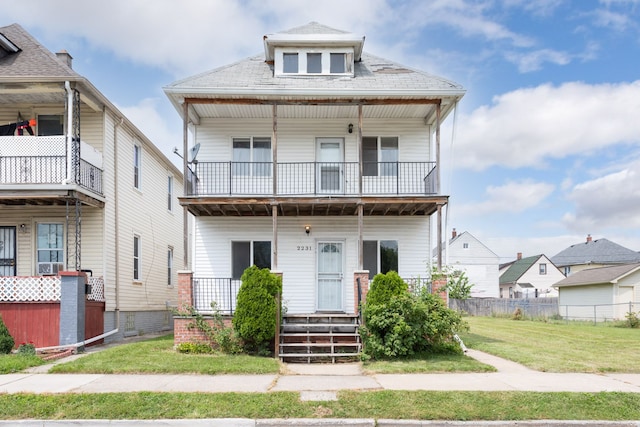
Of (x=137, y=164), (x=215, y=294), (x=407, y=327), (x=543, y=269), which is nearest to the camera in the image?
(x=407, y=327)

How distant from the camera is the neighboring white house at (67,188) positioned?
44.3 ft

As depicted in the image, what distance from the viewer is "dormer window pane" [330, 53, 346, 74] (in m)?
16.1

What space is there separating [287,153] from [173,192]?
921 centimetres

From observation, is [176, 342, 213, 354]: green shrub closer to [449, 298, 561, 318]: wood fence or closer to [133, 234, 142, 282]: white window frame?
[133, 234, 142, 282]: white window frame

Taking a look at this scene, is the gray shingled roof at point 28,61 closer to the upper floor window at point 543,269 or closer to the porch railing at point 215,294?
the porch railing at point 215,294

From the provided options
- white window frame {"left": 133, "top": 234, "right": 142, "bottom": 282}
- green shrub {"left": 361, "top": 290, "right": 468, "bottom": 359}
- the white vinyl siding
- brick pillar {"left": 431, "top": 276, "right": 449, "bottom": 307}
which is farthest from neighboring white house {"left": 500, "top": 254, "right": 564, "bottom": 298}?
green shrub {"left": 361, "top": 290, "right": 468, "bottom": 359}

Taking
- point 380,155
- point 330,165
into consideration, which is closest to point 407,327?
point 330,165

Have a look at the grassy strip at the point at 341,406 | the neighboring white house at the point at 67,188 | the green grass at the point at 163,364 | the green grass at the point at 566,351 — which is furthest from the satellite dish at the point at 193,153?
the green grass at the point at 566,351

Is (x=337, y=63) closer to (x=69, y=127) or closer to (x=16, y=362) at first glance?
(x=69, y=127)

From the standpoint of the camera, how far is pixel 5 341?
12.3m

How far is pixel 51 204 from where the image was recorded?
15.1 metres

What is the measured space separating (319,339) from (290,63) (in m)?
8.22

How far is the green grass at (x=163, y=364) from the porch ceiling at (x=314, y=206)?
4.13 m

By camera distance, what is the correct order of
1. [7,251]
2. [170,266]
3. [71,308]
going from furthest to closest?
[170,266]
[7,251]
[71,308]
